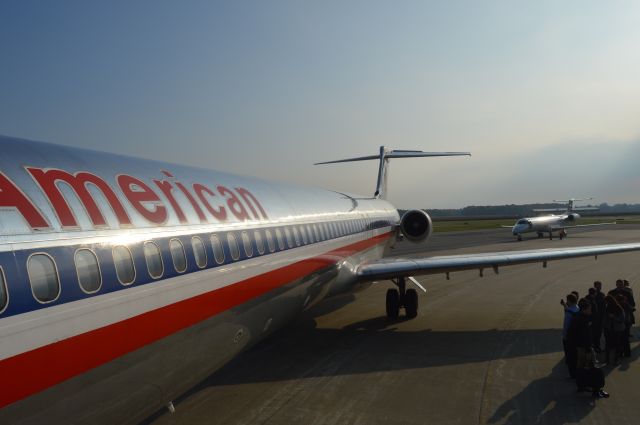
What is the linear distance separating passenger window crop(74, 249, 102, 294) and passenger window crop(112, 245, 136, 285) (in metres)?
0.21

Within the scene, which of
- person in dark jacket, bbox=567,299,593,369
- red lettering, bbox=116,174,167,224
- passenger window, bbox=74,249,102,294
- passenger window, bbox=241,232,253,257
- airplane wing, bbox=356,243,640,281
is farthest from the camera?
airplane wing, bbox=356,243,640,281

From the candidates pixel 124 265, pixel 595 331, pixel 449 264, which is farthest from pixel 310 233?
pixel 124 265

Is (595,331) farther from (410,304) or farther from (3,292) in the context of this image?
(3,292)

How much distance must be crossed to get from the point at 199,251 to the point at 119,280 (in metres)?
1.31

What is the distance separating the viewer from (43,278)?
3.48m

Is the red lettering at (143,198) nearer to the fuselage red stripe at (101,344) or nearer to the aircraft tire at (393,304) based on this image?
the fuselage red stripe at (101,344)

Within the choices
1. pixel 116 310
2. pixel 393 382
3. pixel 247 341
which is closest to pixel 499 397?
pixel 393 382

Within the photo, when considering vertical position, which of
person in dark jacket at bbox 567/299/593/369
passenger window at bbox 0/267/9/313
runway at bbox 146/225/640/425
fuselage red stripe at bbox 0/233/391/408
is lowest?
runway at bbox 146/225/640/425

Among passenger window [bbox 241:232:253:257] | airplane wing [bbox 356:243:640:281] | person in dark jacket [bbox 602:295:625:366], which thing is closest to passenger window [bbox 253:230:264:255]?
passenger window [bbox 241:232:253:257]

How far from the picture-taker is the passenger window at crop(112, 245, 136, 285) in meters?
4.17

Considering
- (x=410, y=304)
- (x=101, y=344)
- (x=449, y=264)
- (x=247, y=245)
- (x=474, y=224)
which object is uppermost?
(x=247, y=245)

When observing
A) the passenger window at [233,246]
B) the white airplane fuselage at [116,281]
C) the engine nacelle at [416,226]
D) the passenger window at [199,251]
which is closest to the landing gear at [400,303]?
the engine nacelle at [416,226]

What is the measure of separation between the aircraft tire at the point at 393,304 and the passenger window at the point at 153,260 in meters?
9.14

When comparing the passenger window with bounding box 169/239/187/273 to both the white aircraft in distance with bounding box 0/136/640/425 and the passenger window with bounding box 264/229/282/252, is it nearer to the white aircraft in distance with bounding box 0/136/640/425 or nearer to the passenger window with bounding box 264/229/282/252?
the white aircraft in distance with bounding box 0/136/640/425
